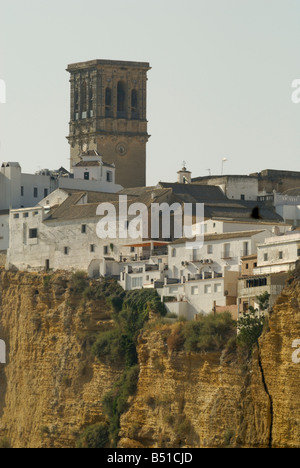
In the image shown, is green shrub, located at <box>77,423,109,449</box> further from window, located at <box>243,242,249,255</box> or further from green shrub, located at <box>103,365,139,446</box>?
window, located at <box>243,242,249,255</box>

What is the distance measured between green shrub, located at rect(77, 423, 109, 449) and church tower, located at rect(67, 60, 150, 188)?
83.1 ft

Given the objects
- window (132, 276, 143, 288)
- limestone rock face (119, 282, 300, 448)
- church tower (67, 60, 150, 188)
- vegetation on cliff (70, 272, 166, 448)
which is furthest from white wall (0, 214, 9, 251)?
limestone rock face (119, 282, 300, 448)

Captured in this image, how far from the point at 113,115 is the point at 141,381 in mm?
29514

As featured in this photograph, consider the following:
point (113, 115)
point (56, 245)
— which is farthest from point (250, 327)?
point (113, 115)

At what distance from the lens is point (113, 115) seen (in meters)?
112

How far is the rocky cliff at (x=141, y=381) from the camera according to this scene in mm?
76375

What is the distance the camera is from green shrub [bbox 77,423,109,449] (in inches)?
3386

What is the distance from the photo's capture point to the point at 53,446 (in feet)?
294

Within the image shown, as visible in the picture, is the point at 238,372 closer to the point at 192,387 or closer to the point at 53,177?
the point at 192,387

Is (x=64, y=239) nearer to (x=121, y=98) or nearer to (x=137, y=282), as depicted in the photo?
(x=137, y=282)

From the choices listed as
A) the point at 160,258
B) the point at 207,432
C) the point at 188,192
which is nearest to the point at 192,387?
the point at 207,432

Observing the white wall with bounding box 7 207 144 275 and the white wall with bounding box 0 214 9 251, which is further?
the white wall with bounding box 0 214 9 251

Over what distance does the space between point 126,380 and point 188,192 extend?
12820 millimetres
